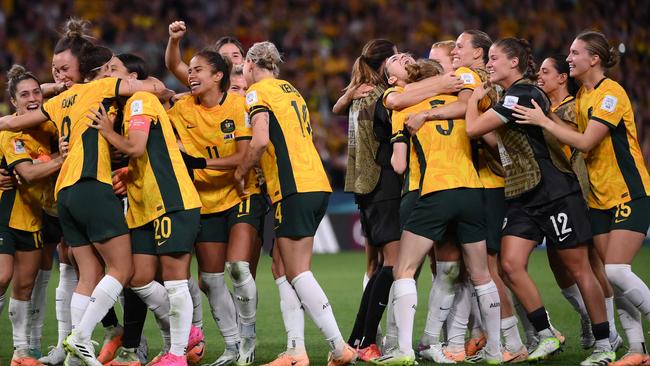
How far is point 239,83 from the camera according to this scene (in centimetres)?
796

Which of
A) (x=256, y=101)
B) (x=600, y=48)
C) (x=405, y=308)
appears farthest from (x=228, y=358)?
(x=600, y=48)

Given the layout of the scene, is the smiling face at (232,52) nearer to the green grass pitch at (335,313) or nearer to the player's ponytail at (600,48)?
the green grass pitch at (335,313)

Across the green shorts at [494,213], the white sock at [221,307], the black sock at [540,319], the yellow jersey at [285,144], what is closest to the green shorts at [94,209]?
the white sock at [221,307]

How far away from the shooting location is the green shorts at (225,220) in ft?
23.2

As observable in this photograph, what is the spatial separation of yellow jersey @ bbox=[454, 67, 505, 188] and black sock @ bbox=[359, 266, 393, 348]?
991 mm

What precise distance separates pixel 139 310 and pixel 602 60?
3.82 m

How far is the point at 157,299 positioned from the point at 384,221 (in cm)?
181

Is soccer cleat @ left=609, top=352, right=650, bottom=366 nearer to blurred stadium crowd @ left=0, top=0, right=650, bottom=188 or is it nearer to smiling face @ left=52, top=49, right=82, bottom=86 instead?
smiling face @ left=52, top=49, right=82, bottom=86

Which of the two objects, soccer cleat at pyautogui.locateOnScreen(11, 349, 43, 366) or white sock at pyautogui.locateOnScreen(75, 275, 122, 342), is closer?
white sock at pyautogui.locateOnScreen(75, 275, 122, 342)

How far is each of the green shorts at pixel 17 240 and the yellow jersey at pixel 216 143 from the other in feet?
4.26

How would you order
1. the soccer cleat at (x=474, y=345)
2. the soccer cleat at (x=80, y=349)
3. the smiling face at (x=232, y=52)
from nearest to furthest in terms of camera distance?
the soccer cleat at (x=80, y=349)
the soccer cleat at (x=474, y=345)
the smiling face at (x=232, y=52)

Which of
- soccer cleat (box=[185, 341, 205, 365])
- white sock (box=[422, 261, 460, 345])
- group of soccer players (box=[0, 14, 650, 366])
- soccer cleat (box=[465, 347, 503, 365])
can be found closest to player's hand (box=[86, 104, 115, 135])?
group of soccer players (box=[0, 14, 650, 366])

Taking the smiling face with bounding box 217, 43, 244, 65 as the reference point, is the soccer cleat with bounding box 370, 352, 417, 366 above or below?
below

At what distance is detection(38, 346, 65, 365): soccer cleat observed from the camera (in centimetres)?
714
